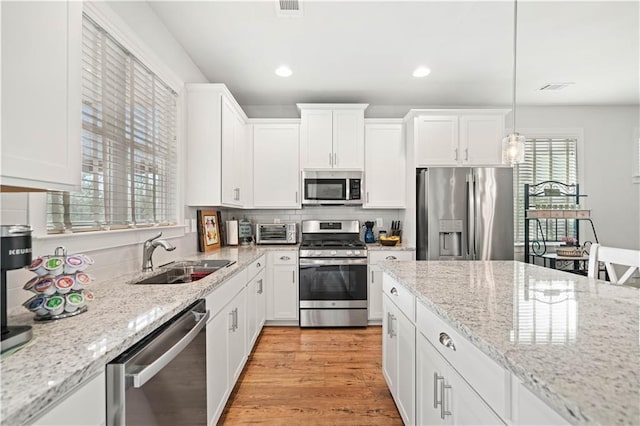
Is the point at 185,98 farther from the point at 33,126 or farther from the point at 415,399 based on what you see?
the point at 415,399

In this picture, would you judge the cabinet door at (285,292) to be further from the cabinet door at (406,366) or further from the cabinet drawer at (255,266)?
the cabinet door at (406,366)

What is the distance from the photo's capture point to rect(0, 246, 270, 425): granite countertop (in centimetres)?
64

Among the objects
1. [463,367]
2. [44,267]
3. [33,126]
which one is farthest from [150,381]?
[463,367]

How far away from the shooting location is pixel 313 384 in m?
2.32

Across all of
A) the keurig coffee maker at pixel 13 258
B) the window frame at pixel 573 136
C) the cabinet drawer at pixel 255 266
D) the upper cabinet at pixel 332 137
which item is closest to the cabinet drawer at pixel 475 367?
the keurig coffee maker at pixel 13 258

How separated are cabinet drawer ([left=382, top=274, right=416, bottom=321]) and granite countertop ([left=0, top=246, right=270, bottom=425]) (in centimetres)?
102

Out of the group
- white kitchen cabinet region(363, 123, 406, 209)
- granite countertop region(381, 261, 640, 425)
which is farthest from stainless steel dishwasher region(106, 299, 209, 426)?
white kitchen cabinet region(363, 123, 406, 209)

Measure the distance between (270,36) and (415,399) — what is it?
2.65 meters

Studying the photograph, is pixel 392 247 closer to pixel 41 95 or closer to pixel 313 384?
pixel 313 384

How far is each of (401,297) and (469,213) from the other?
197 cm

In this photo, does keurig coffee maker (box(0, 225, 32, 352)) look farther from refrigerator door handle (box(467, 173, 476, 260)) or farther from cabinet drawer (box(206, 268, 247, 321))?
refrigerator door handle (box(467, 173, 476, 260))

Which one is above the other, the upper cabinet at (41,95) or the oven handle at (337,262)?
the upper cabinet at (41,95)

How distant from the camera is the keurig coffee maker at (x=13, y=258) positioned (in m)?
0.85

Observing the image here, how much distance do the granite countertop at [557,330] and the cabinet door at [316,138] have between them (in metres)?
2.27
